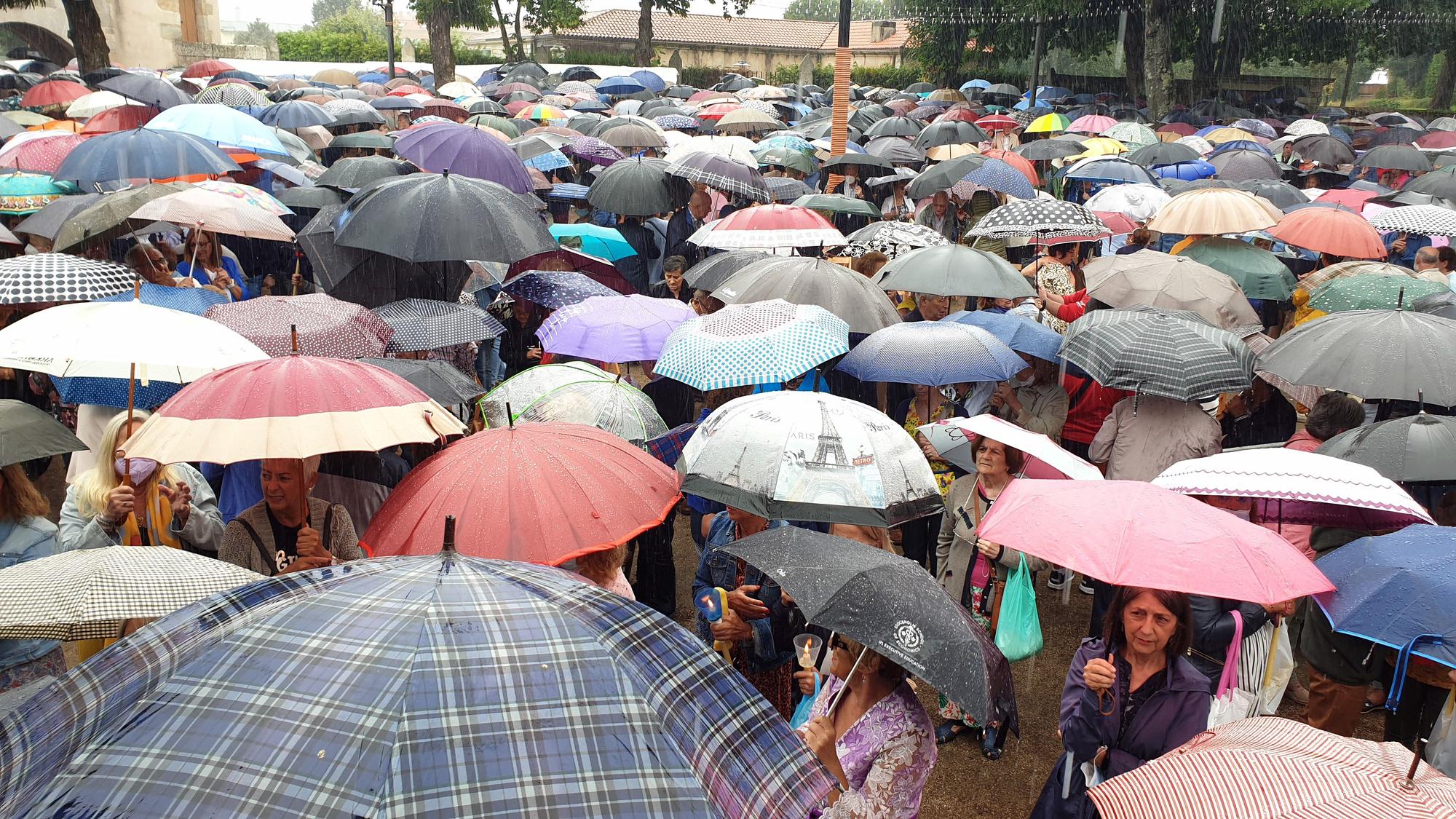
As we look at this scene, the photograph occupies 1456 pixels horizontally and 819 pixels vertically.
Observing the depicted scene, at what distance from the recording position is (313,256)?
710cm

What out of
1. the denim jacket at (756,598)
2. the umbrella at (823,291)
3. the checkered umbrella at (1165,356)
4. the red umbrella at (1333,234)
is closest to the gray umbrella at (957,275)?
the umbrella at (823,291)

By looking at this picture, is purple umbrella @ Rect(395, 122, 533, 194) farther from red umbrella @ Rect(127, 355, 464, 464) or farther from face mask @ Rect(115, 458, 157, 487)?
red umbrella @ Rect(127, 355, 464, 464)

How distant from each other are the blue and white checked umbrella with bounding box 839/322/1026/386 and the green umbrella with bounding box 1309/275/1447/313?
10.9 ft

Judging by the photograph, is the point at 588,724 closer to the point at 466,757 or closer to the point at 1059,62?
the point at 466,757

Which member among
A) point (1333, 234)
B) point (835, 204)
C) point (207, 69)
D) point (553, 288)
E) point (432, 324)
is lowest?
point (432, 324)

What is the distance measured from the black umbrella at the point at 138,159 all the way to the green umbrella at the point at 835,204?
5.23 metres

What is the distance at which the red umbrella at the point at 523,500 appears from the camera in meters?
3.48

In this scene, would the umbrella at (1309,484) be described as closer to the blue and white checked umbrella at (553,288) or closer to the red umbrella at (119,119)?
the blue and white checked umbrella at (553,288)

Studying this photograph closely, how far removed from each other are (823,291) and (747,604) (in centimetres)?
295

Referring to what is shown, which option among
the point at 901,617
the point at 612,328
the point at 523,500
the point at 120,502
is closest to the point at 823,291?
the point at 612,328

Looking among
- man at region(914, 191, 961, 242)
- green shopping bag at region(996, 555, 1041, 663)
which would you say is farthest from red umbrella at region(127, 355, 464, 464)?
man at region(914, 191, 961, 242)

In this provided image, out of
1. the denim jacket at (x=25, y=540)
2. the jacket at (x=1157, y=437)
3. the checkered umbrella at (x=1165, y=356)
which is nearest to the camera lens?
the denim jacket at (x=25, y=540)

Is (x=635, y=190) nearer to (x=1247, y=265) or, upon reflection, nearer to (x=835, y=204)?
(x=835, y=204)

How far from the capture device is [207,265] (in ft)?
25.6
